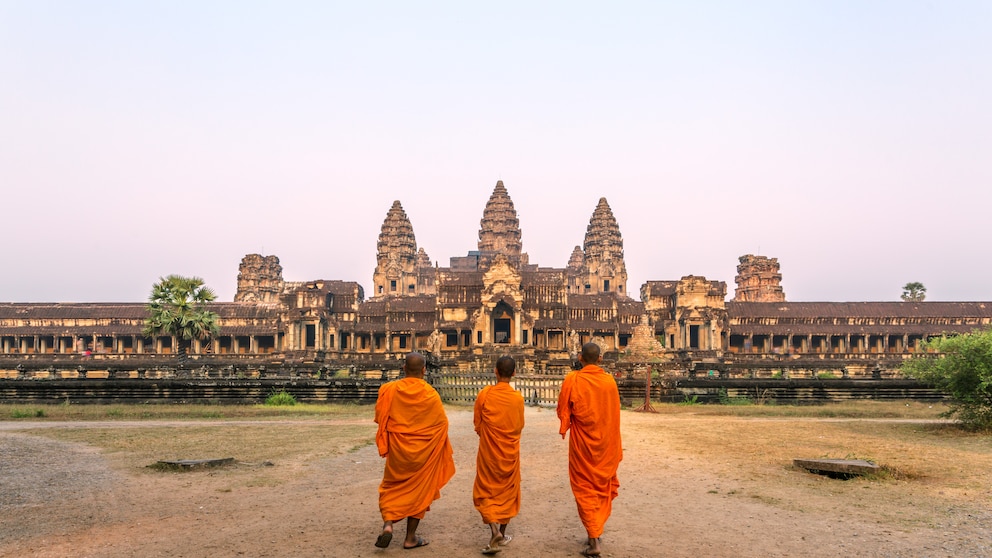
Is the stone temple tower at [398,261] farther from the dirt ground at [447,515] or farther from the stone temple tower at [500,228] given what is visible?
the dirt ground at [447,515]

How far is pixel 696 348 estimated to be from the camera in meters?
56.4

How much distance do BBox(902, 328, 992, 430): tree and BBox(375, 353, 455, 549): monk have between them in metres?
13.2

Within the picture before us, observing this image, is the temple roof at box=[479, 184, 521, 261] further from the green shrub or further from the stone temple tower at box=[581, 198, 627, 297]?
the green shrub

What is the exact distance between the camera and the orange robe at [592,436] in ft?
22.6

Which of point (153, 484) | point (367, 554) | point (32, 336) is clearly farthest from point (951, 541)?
point (32, 336)

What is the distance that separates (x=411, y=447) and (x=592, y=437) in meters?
1.80

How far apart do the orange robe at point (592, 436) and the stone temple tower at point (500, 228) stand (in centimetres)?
7506

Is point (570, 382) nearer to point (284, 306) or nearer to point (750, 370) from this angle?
point (750, 370)

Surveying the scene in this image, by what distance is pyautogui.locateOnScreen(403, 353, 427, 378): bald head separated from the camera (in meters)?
7.18

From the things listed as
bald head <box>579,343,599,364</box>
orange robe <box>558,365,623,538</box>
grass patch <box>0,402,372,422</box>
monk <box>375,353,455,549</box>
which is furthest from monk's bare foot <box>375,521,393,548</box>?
grass patch <box>0,402,372,422</box>

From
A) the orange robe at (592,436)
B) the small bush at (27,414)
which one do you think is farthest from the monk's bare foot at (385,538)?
the small bush at (27,414)

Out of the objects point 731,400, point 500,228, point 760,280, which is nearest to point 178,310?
point 731,400

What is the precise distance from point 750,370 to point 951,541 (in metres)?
34.1

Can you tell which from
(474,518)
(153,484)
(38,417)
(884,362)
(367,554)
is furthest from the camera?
→ (884,362)
